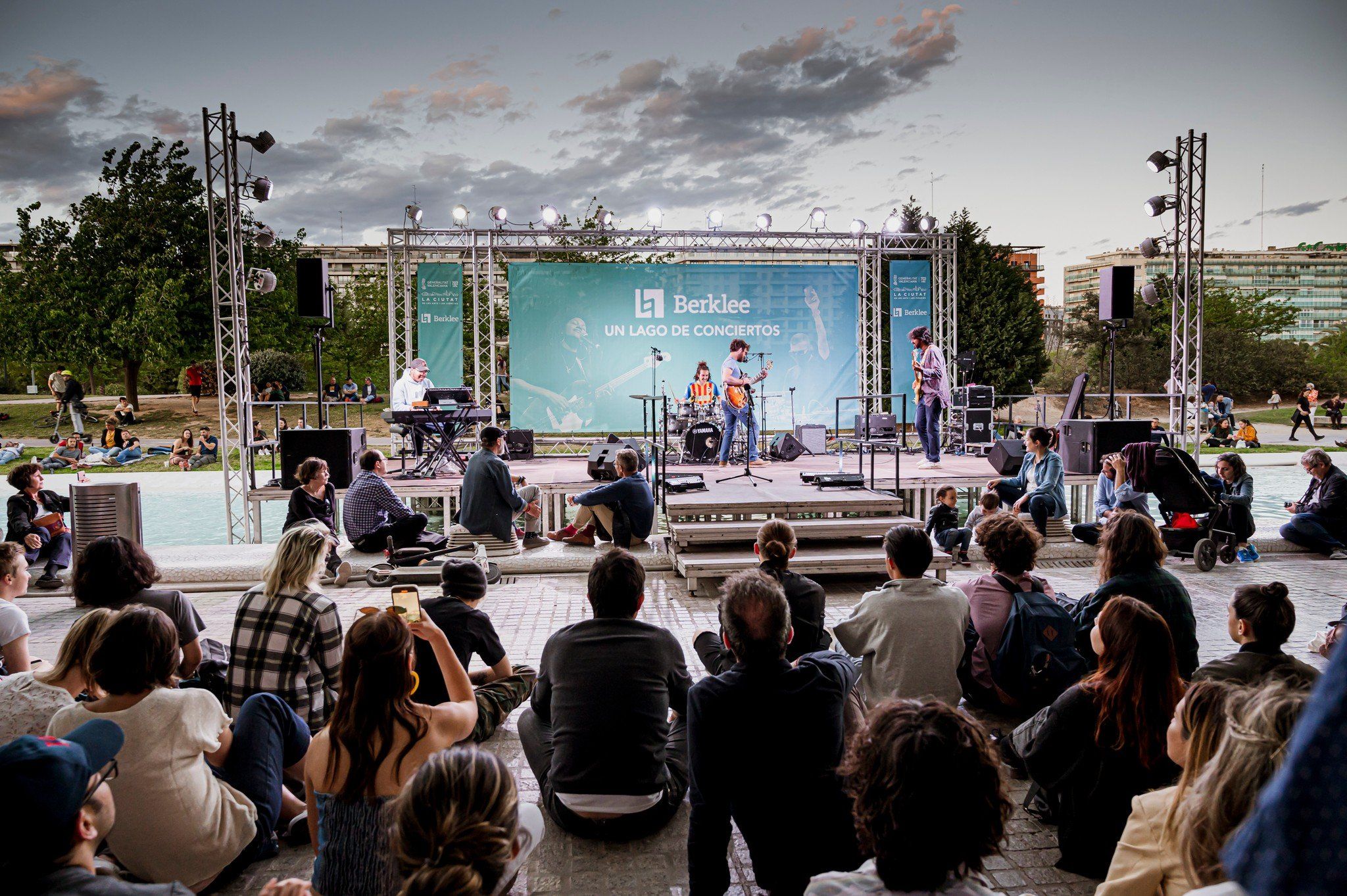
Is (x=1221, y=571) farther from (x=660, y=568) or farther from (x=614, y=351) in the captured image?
(x=614, y=351)

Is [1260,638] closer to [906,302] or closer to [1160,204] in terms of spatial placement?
[1160,204]

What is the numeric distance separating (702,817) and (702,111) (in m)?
22.1

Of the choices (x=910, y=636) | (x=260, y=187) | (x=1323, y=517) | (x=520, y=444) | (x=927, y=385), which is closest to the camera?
(x=910, y=636)

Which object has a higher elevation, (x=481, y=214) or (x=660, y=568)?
(x=481, y=214)

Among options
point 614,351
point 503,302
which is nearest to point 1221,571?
point 614,351

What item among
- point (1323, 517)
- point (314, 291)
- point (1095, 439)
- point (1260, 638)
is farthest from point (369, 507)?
point (1323, 517)

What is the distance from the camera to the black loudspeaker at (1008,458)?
1029cm

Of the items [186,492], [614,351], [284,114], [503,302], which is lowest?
[186,492]

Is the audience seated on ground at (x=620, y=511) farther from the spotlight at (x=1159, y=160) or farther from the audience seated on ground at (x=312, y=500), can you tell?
the spotlight at (x=1159, y=160)

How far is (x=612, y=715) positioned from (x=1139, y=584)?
2331 mm

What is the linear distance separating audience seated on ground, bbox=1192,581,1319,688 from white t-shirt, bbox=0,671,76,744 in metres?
3.54

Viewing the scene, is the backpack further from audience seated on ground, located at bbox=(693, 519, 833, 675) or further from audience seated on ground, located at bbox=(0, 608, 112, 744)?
audience seated on ground, located at bbox=(0, 608, 112, 744)

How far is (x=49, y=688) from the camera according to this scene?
8.25 feet

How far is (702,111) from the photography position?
21.9 m
